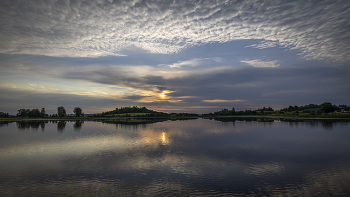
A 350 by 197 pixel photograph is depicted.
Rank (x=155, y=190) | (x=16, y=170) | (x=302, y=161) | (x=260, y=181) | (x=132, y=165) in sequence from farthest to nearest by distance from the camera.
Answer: (x=302, y=161), (x=132, y=165), (x=16, y=170), (x=260, y=181), (x=155, y=190)

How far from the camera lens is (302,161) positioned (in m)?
25.6

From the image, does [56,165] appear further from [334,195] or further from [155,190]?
[334,195]

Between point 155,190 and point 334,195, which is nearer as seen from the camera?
point 334,195

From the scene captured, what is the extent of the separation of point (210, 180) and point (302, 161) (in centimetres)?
1653

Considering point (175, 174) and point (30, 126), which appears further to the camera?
point (30, 126)

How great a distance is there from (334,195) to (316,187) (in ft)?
5.80

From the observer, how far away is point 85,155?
2961 cm

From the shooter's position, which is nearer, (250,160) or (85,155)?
(250,160)

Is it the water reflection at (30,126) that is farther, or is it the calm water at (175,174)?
the water reflection at (30,126)

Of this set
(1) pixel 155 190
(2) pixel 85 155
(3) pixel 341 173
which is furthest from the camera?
(2) pixel 85 155

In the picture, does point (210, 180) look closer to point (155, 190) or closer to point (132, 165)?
point (155, 190)

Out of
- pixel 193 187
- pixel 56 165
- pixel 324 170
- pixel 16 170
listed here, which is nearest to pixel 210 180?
pixel 193 187

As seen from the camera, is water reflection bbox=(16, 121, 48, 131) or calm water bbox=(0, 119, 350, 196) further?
water reflection bbox=(16, 121, 48, 131)

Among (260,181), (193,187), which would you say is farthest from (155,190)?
(260,181)
